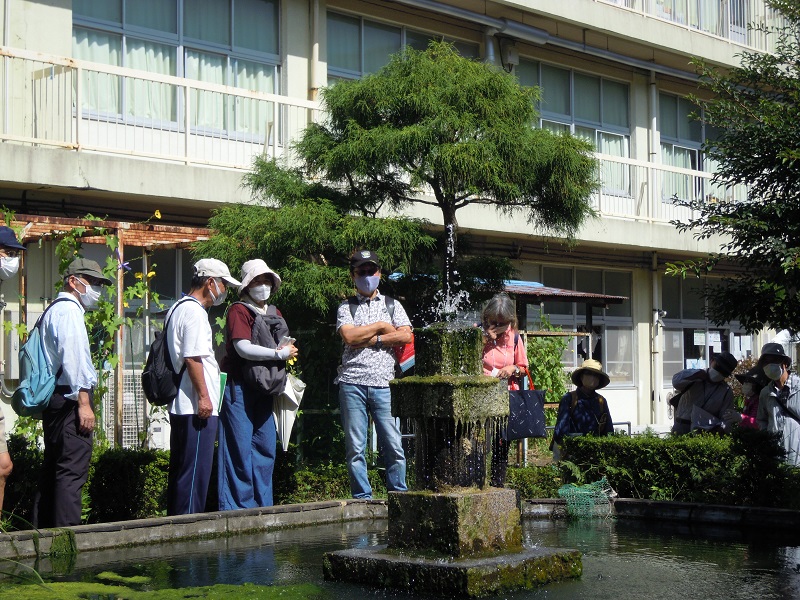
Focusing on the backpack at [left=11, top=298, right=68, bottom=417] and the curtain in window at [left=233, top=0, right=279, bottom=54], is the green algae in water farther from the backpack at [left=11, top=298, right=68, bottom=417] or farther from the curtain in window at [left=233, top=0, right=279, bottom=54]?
the curtain in window at [left=233, top=0, right=279, bottom=54]

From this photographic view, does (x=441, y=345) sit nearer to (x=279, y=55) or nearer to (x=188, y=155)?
(x=188, y=155)

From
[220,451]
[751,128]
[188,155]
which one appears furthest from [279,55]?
[220,451]

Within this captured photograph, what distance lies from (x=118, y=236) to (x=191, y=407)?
3127mm

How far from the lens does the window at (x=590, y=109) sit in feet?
69.9

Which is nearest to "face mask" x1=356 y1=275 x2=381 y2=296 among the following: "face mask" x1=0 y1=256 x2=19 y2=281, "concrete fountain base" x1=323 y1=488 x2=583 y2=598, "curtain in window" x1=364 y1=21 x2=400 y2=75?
"face mask" x1=0 y1=256 x2=19 y2=281

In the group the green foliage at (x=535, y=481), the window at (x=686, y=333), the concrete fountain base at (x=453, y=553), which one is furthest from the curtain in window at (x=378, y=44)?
the concrete fountain base at (x=453, y=553)

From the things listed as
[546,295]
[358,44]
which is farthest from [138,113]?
[546,295]

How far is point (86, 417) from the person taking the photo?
7.78 metres

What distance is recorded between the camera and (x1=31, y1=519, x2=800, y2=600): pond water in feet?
20.1

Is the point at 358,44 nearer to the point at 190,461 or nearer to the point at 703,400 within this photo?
the point at 703,400

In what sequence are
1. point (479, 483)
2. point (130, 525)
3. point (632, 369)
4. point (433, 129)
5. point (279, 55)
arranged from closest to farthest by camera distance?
1. point (479, 483)
2. point (130, 525)
3. point (433, 129)
4. point (279, 55)
5. point (632, 369)

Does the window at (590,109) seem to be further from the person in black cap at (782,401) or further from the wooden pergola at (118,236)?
the person in black cap at (782,401)

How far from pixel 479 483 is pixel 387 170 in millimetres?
5808

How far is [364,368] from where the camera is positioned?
Answer: 9.47 m
